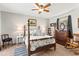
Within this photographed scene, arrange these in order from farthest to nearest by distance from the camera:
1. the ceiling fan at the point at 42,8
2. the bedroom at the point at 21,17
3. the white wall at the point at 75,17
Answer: the white wall at the point at 75,17, the bedroom at the point at 21,17, the ceiling fan at the point at 42,8

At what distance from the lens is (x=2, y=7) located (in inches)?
91.2

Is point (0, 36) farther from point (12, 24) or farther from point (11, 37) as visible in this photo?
point (12, 24)

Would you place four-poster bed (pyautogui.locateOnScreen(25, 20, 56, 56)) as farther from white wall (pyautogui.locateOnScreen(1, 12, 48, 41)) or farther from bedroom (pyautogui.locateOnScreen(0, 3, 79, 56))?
white wall (pyautogui.locateOnScreen(1, 12, 48, 41))

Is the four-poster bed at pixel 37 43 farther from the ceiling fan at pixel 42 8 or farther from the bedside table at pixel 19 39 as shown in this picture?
the ceiling fan at pixel 42 8

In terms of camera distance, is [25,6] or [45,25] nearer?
[25,6]

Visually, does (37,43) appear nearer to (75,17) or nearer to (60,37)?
(60,37)

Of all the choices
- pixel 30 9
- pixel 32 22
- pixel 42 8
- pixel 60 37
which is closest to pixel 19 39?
pixel 32 22

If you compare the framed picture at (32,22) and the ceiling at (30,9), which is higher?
the ceiling at (30,9)

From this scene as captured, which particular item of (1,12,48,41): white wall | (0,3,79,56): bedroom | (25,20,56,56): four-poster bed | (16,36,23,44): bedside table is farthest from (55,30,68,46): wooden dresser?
(16,36,23,44): bedside table

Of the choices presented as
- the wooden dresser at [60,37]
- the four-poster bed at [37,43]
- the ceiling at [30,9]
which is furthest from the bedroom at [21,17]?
the wooden dresser at [60,37]

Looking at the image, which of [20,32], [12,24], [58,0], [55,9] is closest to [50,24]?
[55,9]

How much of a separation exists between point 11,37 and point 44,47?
1356mm

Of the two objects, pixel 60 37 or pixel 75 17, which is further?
pixel 60 37

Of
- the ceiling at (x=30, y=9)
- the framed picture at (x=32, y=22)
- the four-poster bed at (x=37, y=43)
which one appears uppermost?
the ceiling at (x=30, y=9)
